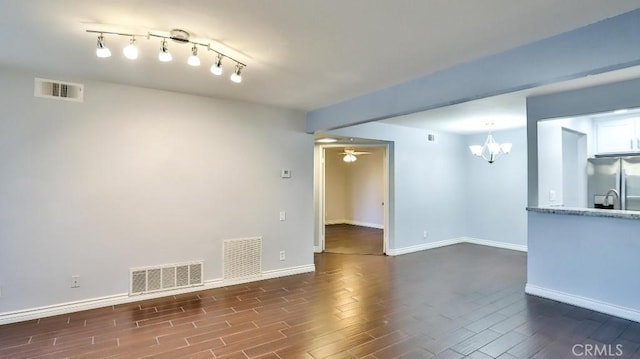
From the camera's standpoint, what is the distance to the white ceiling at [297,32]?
80.5 inches

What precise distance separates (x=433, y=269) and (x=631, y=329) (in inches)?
96.8

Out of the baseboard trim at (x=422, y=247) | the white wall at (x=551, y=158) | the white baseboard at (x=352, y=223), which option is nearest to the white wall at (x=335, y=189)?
the white baseboard at (x=352, y=223)

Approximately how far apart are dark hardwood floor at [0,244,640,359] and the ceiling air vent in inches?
89.7

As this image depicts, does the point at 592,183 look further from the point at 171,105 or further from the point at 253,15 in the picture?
the point at 171,105

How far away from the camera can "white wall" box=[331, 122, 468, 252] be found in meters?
6.38

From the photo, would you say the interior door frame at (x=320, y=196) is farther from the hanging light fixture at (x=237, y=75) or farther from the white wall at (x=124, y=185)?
the hanging light fixture at (x=237, y=75)

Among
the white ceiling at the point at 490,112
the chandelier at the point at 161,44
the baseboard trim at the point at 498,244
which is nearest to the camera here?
the chandelier at the point at 161,44

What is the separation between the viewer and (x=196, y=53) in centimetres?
271

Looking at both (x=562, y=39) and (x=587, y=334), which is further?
(x=587, y=334)

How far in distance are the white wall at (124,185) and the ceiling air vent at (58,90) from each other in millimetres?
62

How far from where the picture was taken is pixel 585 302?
145 inches

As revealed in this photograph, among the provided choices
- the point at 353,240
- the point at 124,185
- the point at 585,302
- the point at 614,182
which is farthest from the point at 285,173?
the point at 614,182

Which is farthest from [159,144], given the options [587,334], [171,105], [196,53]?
[587,334]

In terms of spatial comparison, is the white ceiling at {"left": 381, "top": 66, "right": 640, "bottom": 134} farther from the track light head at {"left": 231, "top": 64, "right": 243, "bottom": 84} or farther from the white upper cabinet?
the track light head at {"left": 231, "top": 64, "right": 243, "bottom": 84}
